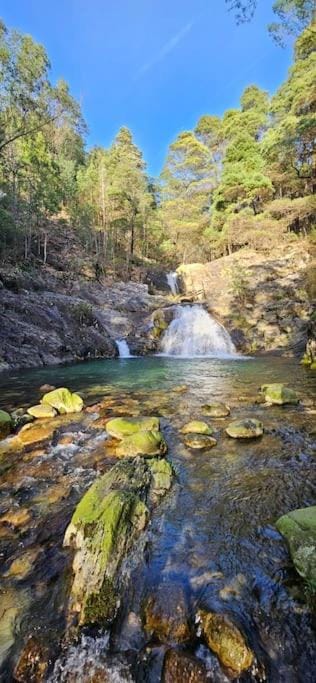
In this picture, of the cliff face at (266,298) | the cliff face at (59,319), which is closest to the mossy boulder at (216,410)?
the cliff face at (59,319)

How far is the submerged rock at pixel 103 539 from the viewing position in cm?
239

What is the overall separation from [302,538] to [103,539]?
1.71 m

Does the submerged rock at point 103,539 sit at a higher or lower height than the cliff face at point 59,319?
lower

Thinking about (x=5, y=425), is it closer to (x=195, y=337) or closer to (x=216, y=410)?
(x=216, y=410)

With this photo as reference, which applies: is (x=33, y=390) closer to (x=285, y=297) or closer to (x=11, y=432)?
(x=11, y=432)

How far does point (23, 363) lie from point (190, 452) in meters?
10.7

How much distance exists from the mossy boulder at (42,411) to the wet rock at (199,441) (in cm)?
308

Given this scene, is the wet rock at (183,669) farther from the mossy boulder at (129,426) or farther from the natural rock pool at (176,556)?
the mossy boulder at (129,426)

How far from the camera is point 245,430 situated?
5582mm

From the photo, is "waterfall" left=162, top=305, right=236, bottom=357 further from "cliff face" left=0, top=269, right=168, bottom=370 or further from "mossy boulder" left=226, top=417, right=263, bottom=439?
"mossy boulder" left=226, top=417, right=263, bottom=439

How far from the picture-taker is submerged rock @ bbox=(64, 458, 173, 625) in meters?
2.39

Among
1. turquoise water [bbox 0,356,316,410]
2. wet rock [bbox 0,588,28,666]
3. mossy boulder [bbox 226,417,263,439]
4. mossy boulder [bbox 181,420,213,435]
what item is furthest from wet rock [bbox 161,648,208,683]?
turquoise water [bbox 0,356,316,410]

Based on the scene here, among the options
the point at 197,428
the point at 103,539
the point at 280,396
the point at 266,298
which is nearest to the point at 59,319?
the point at 280,396

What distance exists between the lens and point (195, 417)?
6789mm
